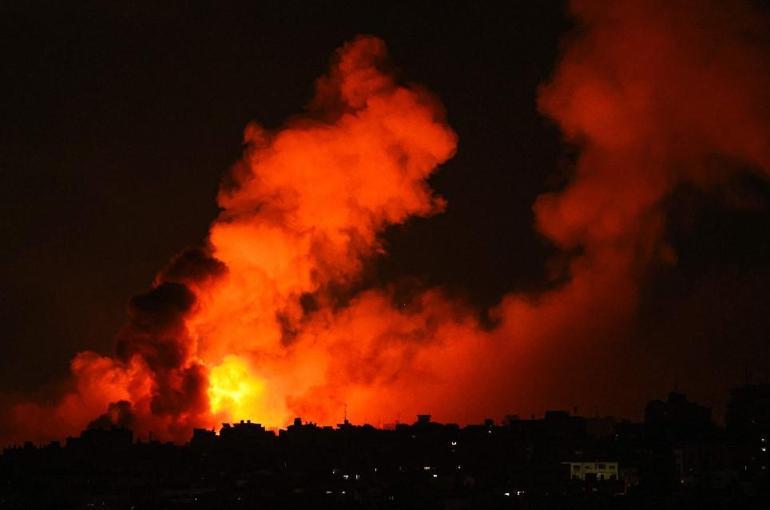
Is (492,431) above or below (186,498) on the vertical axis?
above

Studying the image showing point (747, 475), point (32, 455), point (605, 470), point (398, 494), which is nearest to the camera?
point (398, 494)

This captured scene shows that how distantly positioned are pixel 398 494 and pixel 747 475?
16.1 metres

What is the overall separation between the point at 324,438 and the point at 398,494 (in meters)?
17.3

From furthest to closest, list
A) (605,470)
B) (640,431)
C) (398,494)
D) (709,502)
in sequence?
(640,431) < (605,470) < (398,494) < (709,502)

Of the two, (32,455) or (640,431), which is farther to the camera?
(640,431)

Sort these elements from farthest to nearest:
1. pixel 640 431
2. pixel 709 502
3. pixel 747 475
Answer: pixel 640 431 < pixel 747 475 < pixel 709 502

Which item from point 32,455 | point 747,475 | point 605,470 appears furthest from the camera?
point 32,455

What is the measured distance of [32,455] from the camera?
225 ft

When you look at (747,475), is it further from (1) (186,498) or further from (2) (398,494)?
(1) (186,498)

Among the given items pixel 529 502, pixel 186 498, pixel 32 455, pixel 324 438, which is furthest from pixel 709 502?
pixel 32 455

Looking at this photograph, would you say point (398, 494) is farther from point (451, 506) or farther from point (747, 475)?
point (747, 475)

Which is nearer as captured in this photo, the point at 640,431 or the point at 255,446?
the point at 255,446

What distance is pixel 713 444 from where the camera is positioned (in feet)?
210

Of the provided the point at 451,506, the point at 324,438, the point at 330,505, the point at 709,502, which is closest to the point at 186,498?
the point at 330,505
